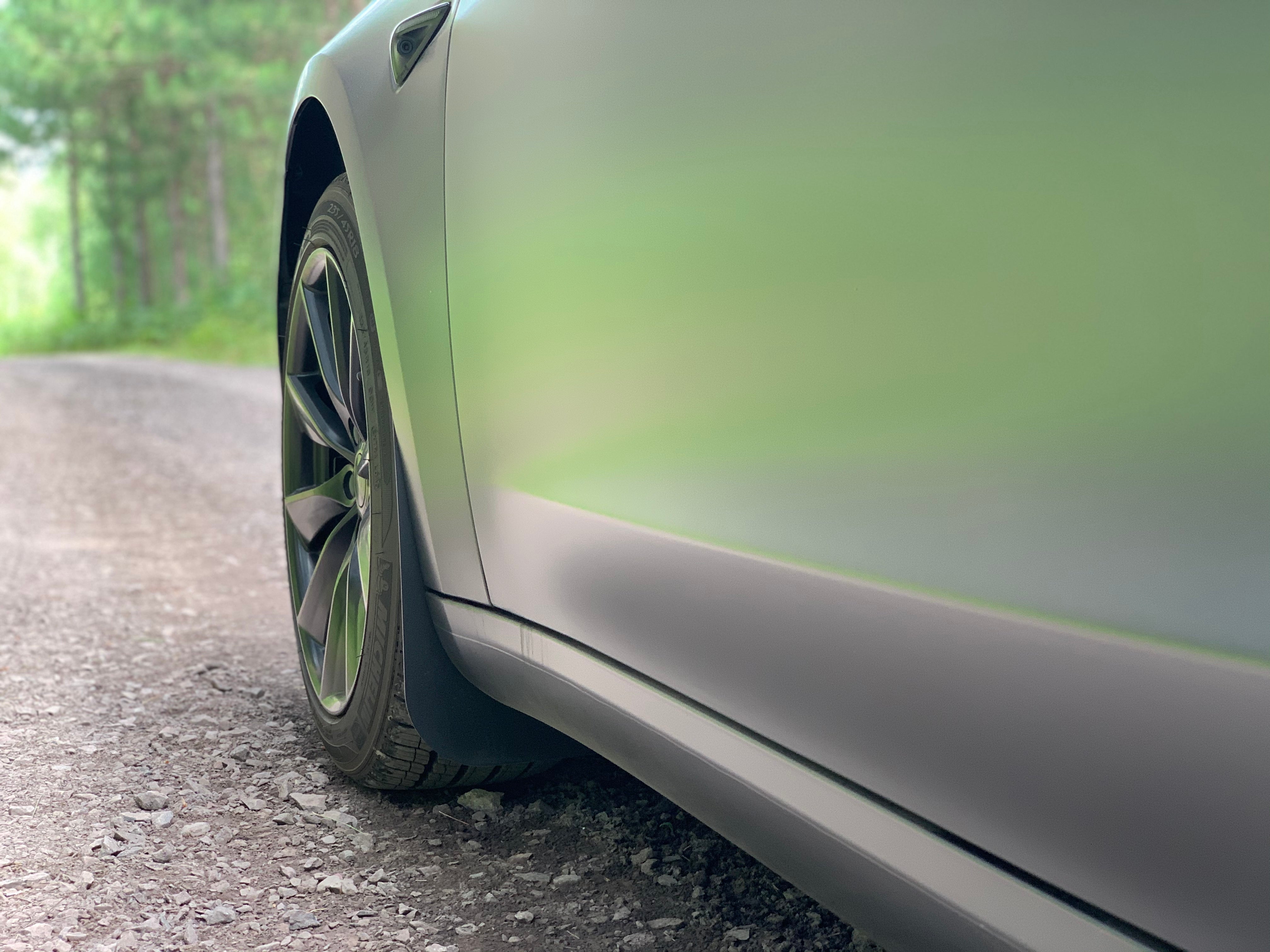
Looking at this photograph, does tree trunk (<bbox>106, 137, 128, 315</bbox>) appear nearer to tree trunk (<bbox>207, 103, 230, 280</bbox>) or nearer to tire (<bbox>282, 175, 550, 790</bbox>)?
tree trunk (<bbox>207, 103, 230, 280</bbox>)

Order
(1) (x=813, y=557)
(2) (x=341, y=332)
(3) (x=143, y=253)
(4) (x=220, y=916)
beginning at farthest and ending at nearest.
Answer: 1. (3) (x=143, y=253)
2. (2) (x=341, y=332)
3. (4) (x=220, y=916)
4. (1) (x=813, y=557)

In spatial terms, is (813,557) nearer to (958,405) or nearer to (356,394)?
(958,405)

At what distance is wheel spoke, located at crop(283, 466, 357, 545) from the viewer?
7.40ft

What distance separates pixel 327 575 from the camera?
7.29 ft

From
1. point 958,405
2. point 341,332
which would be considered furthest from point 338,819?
point 958,405

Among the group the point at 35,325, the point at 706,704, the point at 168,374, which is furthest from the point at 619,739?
the point at 35,325

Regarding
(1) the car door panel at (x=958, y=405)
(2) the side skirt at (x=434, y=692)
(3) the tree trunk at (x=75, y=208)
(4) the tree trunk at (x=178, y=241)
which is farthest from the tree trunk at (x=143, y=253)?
(1) the car door panel at (x=958, y=405)

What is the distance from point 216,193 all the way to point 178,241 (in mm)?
5191

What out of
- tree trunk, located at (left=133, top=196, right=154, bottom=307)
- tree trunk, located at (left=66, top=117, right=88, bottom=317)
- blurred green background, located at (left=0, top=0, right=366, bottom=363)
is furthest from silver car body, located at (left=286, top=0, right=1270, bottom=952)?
tree trunk, located at (left=66, top=117, right=88, bottom=317)

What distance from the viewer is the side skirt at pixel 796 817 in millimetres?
876

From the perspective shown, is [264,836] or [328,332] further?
[328,332]

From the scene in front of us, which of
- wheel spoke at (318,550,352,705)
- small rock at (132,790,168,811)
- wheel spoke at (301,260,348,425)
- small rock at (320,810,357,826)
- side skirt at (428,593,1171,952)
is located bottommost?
small rock at (320,810,357,826)

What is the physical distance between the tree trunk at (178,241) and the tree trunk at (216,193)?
11.2ft

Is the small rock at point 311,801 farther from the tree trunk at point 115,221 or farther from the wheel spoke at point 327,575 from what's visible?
the tree trunk at point 115,221
